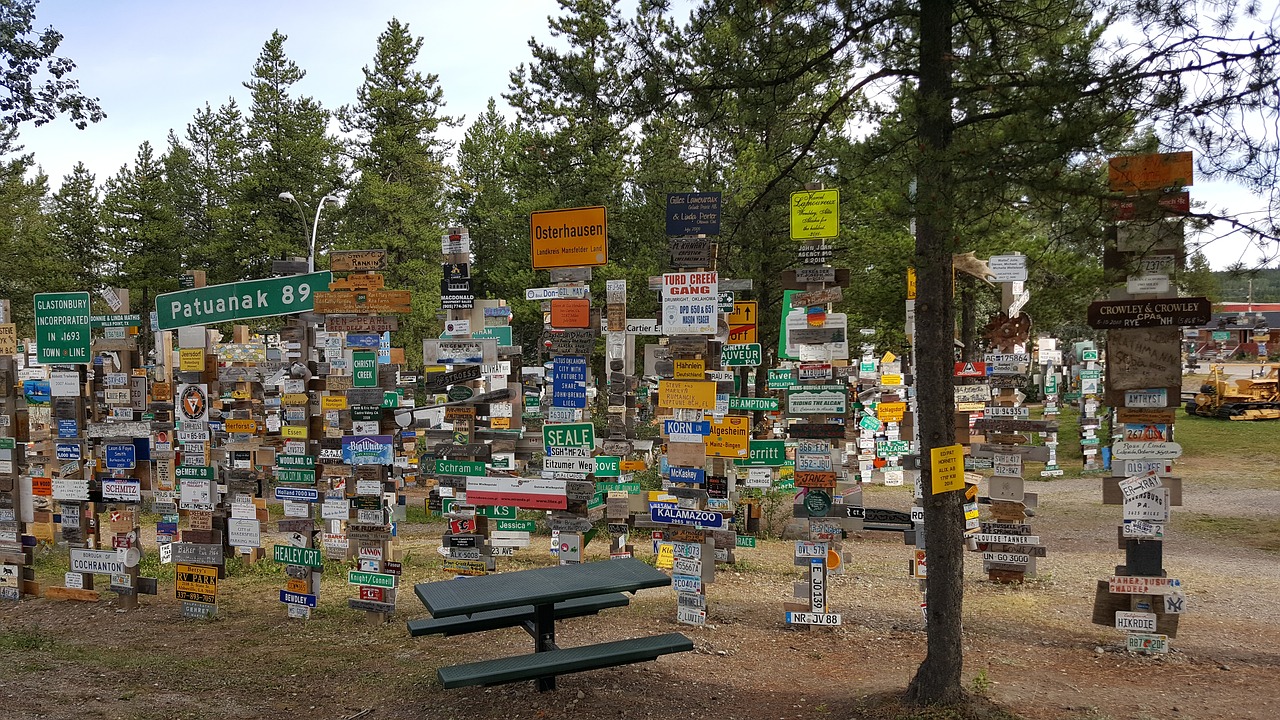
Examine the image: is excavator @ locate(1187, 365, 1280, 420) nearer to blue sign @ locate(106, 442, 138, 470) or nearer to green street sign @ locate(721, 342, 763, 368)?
green street sign @ locate(721, 342, 763, 368)

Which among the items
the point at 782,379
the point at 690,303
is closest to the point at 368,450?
the point at 690,303

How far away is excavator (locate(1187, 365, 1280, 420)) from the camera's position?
2634cm

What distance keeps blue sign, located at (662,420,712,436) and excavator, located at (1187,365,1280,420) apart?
25.4 metres

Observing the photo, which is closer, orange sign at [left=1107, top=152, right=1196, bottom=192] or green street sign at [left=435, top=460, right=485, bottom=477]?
orange sign at [left=1107, top=152, right=1196, bottom=192]

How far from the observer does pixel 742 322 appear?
9078 mm

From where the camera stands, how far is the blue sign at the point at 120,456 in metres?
8.70

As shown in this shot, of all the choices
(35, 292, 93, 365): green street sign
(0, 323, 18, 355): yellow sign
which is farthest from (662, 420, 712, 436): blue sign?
(0, 323, 18, 355): yellow sign

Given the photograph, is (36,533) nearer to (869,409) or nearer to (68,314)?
(68,314)

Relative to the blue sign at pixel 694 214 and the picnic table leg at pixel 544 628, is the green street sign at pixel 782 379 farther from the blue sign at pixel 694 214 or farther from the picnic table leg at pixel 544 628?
the picnic table leg at pixel 544 628

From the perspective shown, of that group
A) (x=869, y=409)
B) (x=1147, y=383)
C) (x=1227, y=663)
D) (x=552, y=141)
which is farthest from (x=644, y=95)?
(x=552, y=141)

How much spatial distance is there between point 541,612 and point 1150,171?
514 centimetres

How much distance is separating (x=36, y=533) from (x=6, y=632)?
5090mm

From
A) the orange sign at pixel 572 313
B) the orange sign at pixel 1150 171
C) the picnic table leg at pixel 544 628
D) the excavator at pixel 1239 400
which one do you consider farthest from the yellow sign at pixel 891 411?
the excavator at pixel 1239 400

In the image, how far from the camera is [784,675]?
21.9 ft
